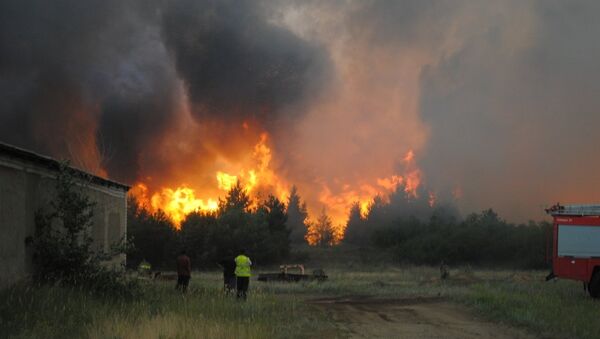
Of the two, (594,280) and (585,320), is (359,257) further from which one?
(585,320)

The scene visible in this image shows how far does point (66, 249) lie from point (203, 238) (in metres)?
44.7

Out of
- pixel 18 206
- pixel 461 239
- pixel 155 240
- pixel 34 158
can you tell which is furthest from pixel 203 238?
pixel 18 206

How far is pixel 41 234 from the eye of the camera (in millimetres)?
14836

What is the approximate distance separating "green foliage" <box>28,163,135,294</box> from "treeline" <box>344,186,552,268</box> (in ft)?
158

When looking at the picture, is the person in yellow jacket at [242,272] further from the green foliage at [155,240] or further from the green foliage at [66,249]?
the green foliage at [155,240]

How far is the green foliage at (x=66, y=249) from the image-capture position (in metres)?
14.8

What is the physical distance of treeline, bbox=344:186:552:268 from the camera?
65.2 meters

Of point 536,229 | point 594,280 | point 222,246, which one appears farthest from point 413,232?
point 594,280

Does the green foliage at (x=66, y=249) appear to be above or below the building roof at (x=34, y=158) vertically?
below

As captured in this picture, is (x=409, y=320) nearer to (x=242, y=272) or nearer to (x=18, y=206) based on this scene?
(x=242, y=272)

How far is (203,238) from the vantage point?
59188mm

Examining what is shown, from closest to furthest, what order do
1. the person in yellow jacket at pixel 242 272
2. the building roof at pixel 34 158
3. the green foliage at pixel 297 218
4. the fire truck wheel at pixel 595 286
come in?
the building roof at pixel 34 158 < the person in yellow jacket at pixel 242 272 < the fire truck wheel at pixel 595 286 < the green foliage at pixel 297 218

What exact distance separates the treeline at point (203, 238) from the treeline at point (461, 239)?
18115mm

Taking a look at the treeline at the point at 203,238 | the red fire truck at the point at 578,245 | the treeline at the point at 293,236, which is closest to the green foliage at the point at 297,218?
the treeline at the point at 293,236
